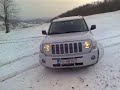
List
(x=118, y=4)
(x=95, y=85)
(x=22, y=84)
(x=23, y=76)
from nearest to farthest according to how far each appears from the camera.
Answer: (x=95, y=85)
(x=22, y=84)
(x=23, y=76)
(x=118, y=4)

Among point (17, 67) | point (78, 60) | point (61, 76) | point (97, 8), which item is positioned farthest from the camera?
point (97, 8)

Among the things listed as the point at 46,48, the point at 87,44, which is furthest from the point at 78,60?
the point at 46,48

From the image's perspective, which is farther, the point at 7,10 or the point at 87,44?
the point at 7,10

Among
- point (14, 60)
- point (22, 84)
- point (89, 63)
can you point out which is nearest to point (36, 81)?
point (22, 84)

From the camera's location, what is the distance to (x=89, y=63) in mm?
8023

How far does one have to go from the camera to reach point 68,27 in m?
9.70

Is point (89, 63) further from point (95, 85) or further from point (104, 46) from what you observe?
point (104, 46)

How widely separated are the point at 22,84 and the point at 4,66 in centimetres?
275

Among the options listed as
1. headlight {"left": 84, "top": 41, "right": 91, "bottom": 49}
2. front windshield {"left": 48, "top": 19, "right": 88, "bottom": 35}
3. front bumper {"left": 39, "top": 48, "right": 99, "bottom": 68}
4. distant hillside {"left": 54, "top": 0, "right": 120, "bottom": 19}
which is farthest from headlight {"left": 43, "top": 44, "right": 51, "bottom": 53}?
distant hillside {"left": 54, "top": 0, "right": 120, "bottom": 19}

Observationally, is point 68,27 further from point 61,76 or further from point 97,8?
point 97,8

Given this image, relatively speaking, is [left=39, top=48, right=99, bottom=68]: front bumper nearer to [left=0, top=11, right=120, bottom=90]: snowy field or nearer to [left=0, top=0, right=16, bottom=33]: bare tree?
[left=0, top=11, right=120, bottom=90]: snowy field

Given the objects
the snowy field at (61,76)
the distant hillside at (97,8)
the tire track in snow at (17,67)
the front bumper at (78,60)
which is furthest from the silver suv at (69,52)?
the distant hillside at (97,8)

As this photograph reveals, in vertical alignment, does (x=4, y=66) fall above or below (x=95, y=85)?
below

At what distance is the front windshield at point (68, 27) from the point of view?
9.53 m
